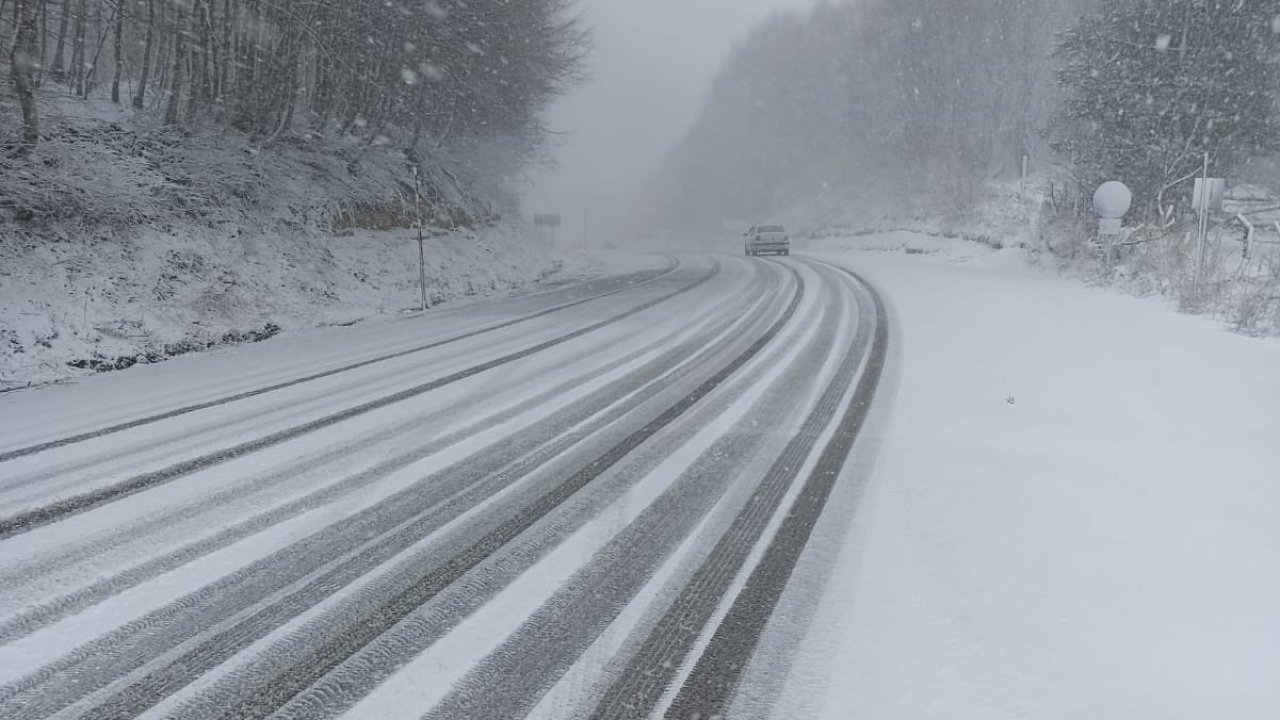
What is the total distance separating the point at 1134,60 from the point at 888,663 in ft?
72.5

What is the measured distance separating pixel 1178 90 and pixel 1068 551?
67.1 feet

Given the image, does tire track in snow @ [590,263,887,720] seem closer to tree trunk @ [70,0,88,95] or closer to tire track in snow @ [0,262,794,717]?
tire track in snow @ [0,262,794,717]

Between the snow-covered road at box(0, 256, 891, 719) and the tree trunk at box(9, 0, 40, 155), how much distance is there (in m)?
4.41

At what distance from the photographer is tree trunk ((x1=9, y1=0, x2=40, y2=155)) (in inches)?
345

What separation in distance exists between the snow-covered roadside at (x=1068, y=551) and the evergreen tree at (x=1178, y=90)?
45.9 ft

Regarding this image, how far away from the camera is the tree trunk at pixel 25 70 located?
877 cm

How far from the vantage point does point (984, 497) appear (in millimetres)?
3967

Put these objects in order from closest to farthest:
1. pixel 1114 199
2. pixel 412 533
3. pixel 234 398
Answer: pixel 412 533
pixel 234 398
pixel 1114 199

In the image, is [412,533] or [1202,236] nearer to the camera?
[412,533]

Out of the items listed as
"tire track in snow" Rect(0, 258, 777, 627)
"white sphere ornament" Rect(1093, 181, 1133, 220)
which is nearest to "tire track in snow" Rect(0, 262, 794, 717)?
"tire track in snow" Rect(0, 258, 777, 627)

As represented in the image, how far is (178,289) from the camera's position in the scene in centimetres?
972

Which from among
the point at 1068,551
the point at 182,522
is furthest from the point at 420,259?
the point at 1068,551

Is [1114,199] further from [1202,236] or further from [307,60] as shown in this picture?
[307,60]

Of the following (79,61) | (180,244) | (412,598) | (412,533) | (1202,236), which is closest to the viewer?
(412,598)
